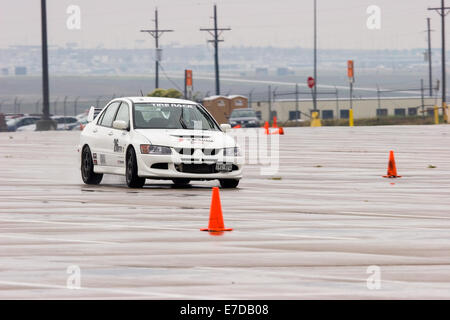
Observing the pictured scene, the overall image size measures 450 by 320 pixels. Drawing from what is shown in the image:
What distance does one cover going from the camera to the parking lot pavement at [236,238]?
29.0 ft

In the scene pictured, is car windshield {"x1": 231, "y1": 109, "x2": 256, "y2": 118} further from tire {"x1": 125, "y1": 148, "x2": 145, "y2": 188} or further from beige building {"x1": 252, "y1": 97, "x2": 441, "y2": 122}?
tire {"x1": 125, "y1": 148, "x2": 145, "y2": 188}

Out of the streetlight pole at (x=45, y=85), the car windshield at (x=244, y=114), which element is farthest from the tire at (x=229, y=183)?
the car windshield at (x=244, y=114)

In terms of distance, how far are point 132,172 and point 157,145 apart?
0.64 m

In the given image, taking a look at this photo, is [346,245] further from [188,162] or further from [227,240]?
[188,162]

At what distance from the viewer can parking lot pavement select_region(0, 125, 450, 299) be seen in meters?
8.84

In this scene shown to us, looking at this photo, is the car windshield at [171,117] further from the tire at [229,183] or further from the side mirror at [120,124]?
the tire at [229,183]

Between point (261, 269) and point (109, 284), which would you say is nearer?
point (109, 284)

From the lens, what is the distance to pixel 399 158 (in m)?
28.0

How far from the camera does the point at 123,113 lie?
65.2 feet

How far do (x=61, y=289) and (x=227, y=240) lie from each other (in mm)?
3490

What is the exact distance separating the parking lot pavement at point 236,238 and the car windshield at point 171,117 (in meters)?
1.11

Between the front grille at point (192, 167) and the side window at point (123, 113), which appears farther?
the side window at point (123, 113)

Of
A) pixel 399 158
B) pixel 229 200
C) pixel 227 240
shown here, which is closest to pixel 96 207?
pixel 229 200

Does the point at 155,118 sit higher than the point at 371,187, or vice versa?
the point at 155,118
